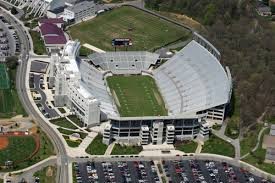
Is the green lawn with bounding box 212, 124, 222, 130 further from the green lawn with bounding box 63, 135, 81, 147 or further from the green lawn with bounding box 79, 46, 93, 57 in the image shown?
the green lawn with bounding box 79, 46, 93, 57

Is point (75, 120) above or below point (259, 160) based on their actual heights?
above

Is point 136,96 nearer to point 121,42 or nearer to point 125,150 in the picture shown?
point 125,150

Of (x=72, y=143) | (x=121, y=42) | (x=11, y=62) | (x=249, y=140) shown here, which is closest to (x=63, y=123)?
(x=72, y=143)

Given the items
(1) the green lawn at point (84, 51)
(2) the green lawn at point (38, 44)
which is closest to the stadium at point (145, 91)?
(1) the green lawn at point (84, 51)

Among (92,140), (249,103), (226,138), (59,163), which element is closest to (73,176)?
(59,163)

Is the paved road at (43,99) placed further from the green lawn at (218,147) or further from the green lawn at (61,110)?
the green lawn at (218,147)

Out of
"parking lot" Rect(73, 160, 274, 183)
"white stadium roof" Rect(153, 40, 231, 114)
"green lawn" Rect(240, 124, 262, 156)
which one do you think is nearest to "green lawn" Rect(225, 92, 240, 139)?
"green lawn" Rect(240, 124, 262, 156)

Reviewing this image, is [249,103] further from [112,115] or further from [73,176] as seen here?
[73,176]
